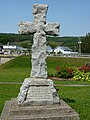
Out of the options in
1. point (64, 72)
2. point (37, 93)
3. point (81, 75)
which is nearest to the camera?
point (37, 93)

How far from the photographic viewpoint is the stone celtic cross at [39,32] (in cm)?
736

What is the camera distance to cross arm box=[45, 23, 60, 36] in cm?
752

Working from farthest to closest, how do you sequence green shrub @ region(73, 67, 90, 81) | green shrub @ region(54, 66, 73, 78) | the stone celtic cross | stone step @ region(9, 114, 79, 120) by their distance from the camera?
1. green shrub @ region(54, 66, 73, 78)
2. green shrub @ region(73, 67, 90, 81)
3. the stone celtic cross
4. stone step @ region(9, 114, 79, 120)

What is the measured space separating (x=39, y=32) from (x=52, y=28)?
0.37 metres

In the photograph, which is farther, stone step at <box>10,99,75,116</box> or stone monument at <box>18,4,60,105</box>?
stone monument at <box>18,4,60,105</box>

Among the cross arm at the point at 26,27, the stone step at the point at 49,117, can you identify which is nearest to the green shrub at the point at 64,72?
the cross arm at the point at 26,27

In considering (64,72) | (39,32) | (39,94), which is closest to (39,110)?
(39,94)

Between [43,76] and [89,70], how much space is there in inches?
605

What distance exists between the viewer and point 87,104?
32.0 feet

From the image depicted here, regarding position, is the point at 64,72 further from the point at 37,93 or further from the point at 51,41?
the point at 51,41

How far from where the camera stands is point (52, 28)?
7527 millimetres

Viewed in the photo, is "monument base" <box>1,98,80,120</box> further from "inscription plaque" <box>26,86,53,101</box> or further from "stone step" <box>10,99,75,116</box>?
"inscription plaque" <box>26,86,53,101</box>

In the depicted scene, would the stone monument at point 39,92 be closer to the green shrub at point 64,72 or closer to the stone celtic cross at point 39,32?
the stone celtic cross at point 39,32

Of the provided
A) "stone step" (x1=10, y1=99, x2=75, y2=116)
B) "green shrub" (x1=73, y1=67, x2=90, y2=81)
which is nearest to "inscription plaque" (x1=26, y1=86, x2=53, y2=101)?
"stone step" (x1=10, y1=99, x2=75, y2=116)
